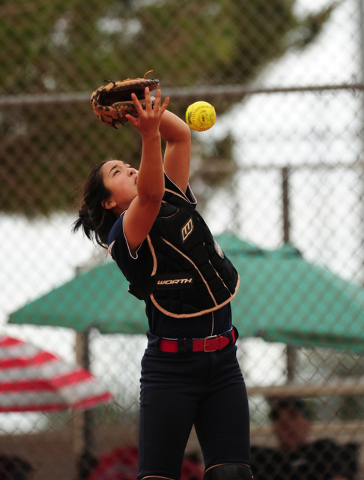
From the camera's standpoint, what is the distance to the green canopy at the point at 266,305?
3471mm

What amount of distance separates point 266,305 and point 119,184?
5.81 ft

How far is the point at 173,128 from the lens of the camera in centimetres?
219

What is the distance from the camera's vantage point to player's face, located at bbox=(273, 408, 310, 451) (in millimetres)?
3764

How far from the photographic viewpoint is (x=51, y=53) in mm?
7895

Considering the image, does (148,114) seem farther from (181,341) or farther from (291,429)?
(291,429)

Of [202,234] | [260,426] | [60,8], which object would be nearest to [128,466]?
[260,426]

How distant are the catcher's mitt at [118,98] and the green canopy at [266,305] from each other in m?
1.92

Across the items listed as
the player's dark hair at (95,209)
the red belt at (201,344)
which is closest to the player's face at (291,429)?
the red belt at (201,344)

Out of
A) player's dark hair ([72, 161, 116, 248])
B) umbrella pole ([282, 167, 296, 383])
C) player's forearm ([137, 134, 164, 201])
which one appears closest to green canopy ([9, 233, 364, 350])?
umbrella pole ([282, 167, 296, 383])

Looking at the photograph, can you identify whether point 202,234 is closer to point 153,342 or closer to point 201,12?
point 153,342

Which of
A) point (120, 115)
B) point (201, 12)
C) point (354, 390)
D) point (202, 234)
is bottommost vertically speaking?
point (354, 390)

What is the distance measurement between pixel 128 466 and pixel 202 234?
7.36 ft

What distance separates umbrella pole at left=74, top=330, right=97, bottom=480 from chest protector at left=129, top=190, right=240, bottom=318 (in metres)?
→ 1.84

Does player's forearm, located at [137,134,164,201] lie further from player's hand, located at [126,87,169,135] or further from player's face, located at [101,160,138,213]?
player's face, located at [101,160,138,213]
